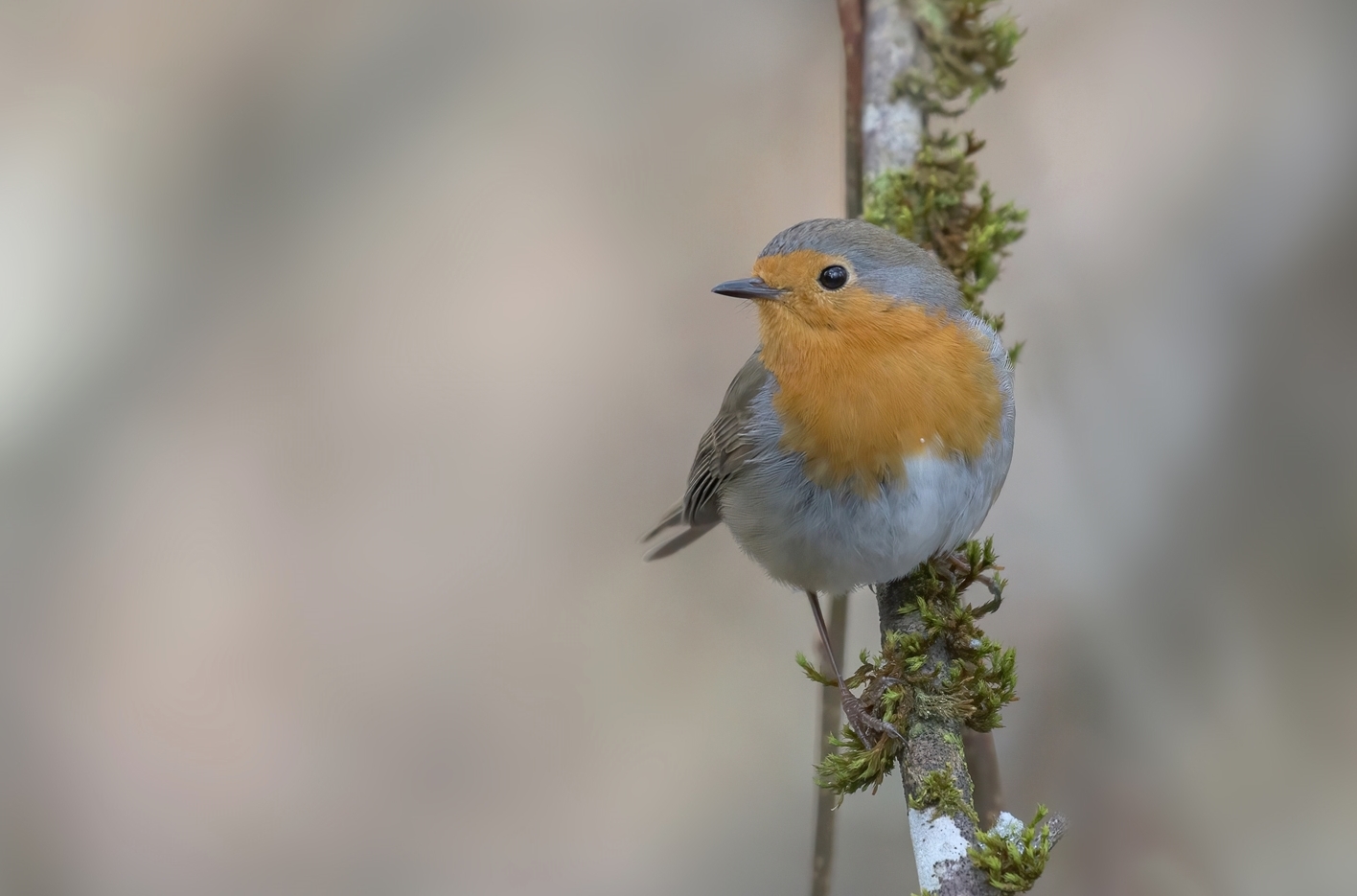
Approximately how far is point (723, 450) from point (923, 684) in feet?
3.10

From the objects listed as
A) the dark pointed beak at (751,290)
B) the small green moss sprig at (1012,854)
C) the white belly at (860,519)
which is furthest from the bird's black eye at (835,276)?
the small green moss sprig at (1012,854)

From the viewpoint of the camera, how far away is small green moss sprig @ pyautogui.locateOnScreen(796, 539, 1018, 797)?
262cm

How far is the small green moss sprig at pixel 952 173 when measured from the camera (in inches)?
133

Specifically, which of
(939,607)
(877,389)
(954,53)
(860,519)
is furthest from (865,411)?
(954,53)

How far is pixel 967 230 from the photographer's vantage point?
3434 millimetres

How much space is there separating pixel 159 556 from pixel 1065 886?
419cm

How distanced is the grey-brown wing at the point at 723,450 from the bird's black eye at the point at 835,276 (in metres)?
0.32

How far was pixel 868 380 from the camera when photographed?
9.37ft

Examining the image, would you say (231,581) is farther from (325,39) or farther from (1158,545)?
(1158,545)

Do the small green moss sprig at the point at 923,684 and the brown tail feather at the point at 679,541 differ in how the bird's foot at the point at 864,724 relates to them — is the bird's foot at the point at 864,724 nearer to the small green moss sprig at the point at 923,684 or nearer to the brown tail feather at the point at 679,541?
the small green moss sprig at the point at 923,684

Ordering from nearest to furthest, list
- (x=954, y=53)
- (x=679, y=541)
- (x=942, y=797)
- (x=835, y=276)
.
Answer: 1. (x=942, y=797)
2. (x=835, y=276)
3. (x=954, y=53)
4. (x=679, y=541)

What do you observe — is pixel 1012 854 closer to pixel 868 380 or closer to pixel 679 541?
pixel 868 380

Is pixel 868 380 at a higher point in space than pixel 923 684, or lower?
higher

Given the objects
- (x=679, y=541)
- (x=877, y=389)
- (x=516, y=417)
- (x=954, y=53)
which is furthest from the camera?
(x=516, y=417)
